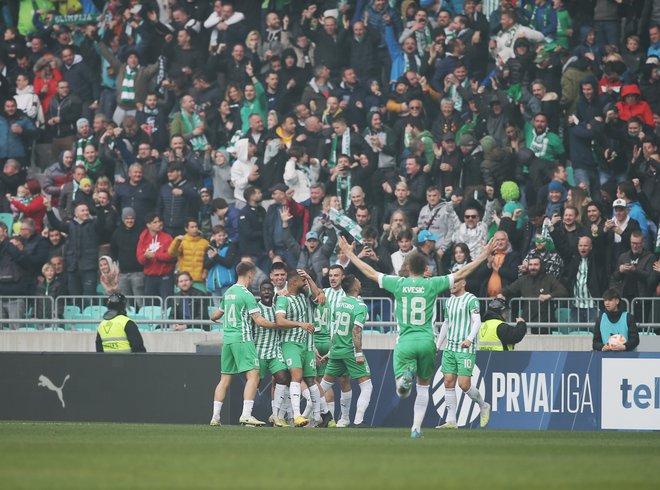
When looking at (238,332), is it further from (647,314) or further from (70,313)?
(70,313)

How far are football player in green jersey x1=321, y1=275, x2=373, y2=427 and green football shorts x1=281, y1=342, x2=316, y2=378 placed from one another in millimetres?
295

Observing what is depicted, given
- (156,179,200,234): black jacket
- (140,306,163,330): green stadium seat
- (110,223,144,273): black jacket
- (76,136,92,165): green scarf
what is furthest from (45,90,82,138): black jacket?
(140,306,163,330): green stadium seat

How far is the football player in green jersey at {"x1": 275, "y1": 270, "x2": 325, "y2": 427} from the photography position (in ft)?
61.1

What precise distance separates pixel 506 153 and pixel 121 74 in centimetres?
919

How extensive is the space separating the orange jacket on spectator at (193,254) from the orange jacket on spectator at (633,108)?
725cm

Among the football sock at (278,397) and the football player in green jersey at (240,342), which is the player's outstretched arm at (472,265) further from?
the football sock at (278,397)

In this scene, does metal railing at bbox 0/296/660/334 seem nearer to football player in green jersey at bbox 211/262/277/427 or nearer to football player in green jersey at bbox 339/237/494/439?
football player in green jersey at bbox 211/262/277/427

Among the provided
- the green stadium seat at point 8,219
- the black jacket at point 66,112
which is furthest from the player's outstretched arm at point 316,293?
the black jacket at point 66,112

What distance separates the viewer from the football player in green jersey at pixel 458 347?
60.4ft

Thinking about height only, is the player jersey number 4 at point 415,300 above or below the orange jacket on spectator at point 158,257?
below

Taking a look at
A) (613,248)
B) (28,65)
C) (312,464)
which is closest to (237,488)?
(312,464)

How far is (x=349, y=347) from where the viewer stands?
756 inches

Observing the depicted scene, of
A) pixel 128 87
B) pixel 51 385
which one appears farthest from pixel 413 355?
pixel 128 87

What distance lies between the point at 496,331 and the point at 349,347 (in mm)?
2211
